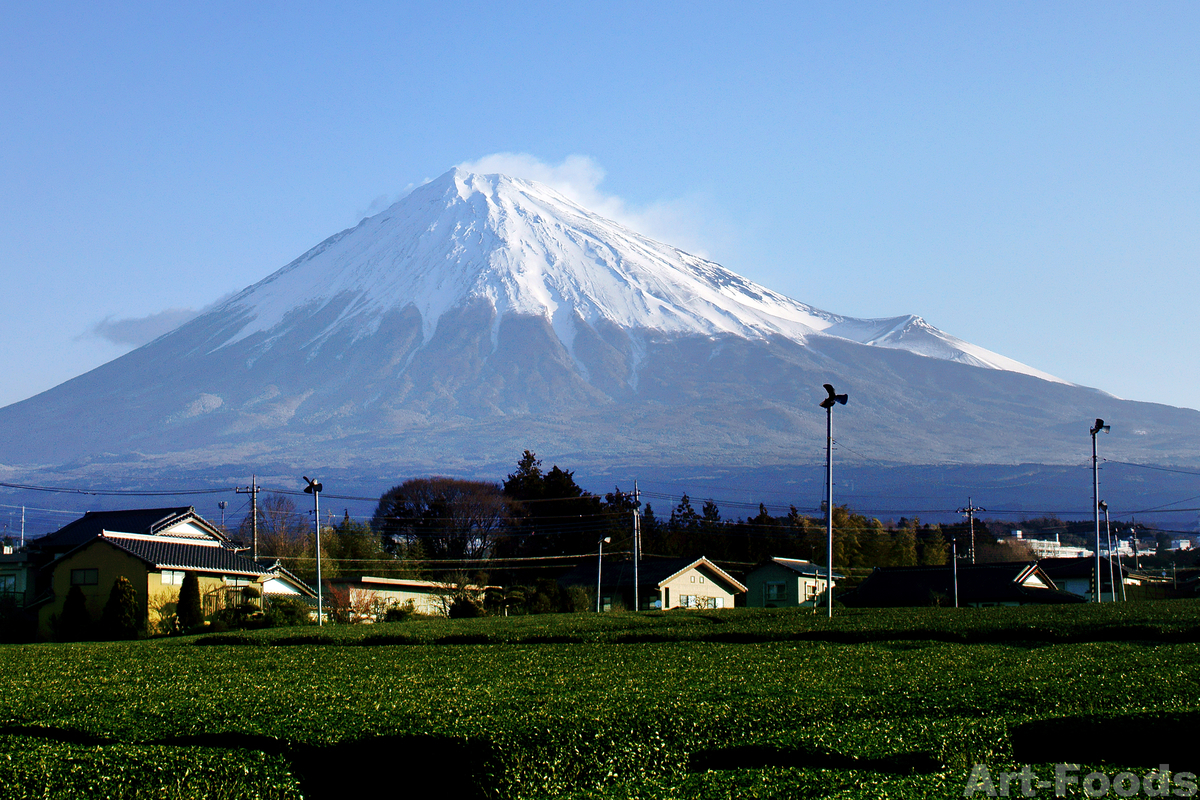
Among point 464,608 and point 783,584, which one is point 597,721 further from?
point 783,584

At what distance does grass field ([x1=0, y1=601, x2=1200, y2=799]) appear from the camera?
35.0 ft

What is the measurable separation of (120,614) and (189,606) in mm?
2452

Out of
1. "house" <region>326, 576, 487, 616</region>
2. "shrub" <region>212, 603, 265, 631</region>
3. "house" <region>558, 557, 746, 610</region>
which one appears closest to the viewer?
"shrub" <region>212, 603, 265, 631</region>

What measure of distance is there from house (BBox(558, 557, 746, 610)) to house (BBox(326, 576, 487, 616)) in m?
7.53

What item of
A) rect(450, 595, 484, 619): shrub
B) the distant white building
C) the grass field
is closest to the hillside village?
rect(450, 595, 484, 619): shrub

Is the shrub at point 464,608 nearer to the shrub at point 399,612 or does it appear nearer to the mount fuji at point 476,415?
the shrub at point 399,612

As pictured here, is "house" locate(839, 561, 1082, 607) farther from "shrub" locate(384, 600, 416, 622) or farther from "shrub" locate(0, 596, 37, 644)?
"shrub" locate(0, 596, 37, 644)

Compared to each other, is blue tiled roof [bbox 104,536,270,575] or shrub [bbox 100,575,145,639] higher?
blue tiled roof [bbox 104,536,270,575]

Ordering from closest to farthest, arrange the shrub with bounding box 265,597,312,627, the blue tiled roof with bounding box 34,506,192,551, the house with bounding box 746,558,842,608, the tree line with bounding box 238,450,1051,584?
the shrub with bounding box 265,597,312,627 < the blue tiled roof with bounding box 34,506,192,551 < the house with bounding box 746,558,842,608 < the tree line with bounding box 238,450,1051,584

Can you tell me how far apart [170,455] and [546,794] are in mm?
166939

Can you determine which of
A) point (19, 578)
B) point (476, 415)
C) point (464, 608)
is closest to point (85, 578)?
point (19, 578)

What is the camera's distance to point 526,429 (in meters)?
165

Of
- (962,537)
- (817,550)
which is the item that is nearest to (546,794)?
(817,550)

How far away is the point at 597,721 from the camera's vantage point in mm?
12812
